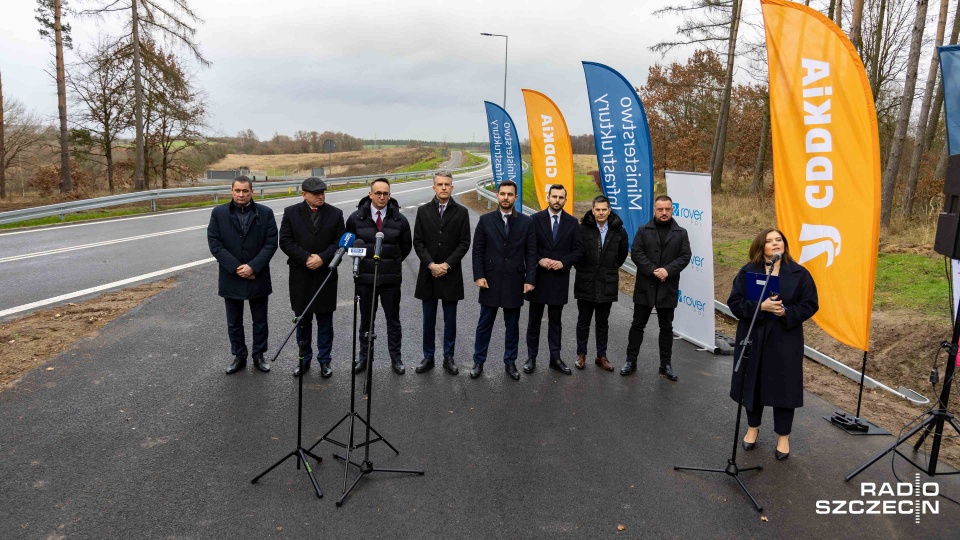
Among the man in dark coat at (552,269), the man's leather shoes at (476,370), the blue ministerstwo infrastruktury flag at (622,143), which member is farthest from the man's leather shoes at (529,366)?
the blue ministerstwo infrastruktury flag at (622,143)

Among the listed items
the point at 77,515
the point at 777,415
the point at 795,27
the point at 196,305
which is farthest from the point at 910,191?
the point at 77,515

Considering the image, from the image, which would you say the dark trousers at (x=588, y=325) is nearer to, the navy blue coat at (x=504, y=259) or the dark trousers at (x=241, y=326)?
the navy blue coat at (x=504, y=259)

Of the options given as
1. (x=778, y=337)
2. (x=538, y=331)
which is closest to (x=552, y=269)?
(x=538, y=331)

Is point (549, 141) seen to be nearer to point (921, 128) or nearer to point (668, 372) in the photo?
point (668, 372)

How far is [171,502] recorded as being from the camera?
11.6 ft

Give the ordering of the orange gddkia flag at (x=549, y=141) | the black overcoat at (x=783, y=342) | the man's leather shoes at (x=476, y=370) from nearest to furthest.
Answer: the black overcoat at (x=783, y=342), the man's leather shoes at (x=476, y=370), the orange gddkia flag at (x=549, y=141)

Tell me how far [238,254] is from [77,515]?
2975mm

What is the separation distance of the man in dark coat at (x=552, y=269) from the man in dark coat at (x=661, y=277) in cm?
72

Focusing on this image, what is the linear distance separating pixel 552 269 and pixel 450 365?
153 centimetres

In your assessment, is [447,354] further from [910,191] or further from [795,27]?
[910,191]

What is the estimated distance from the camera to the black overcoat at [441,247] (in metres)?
6.01

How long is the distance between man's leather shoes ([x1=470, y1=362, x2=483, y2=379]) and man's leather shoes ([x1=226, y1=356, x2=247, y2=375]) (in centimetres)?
241

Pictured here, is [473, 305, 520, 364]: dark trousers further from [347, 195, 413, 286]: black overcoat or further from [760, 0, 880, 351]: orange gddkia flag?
[760, 0, 880, 351]: orange gddkia flag

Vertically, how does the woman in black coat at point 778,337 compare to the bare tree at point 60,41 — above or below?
below
